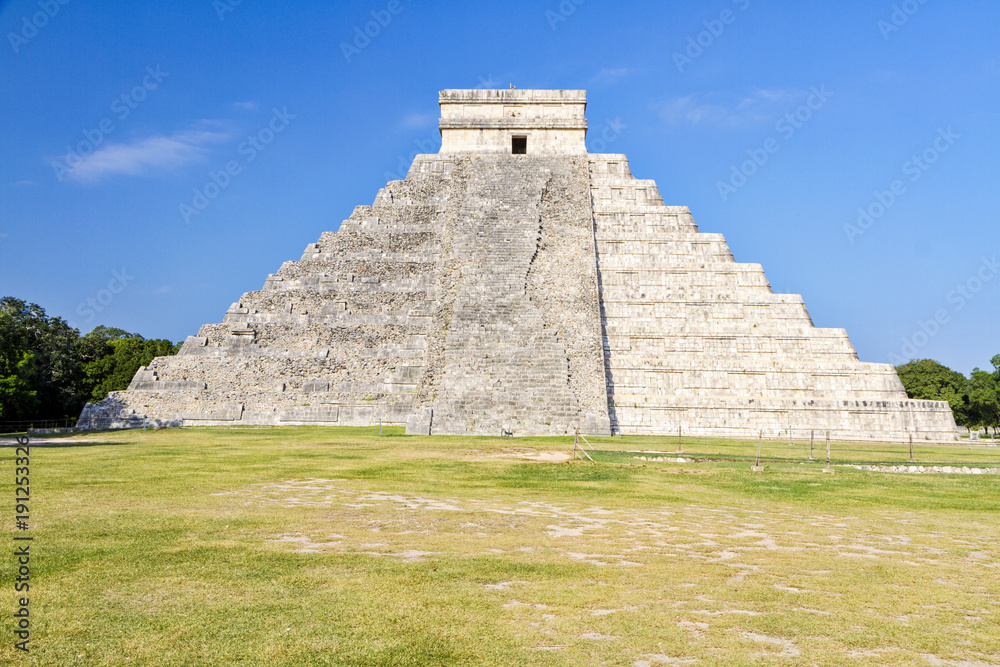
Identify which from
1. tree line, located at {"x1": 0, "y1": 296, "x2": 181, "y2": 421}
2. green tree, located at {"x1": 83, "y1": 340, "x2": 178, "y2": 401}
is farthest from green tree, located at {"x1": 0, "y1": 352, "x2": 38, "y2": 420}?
green tree, located at {"x1": 83, "y1": 340, "x2": 178, "y2": 401}

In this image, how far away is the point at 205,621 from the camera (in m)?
4.77

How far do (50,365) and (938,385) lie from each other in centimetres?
5977

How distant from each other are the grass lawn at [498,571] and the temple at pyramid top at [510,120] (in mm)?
24180

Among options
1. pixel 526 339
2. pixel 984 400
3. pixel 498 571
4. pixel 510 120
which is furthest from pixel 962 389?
pixel 498 571

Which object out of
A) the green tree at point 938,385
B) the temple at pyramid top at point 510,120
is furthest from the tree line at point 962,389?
the temple at pyramid top at point 510,120

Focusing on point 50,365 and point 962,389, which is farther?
point 962,389

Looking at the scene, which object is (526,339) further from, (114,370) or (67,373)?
(114,370)

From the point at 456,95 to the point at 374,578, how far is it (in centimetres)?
3121

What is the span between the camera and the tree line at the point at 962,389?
49281mm

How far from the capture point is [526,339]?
24141 millimetres

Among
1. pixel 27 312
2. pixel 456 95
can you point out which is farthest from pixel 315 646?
pixel 27 312

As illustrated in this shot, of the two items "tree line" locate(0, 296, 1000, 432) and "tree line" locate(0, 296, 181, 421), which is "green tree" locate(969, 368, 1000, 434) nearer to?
"tree line" locate(0, 296, 1000, 432)

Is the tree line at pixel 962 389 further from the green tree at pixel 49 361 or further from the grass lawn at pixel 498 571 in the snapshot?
the green tree at pixel 49 361

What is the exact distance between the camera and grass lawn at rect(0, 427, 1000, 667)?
453 centimetres
